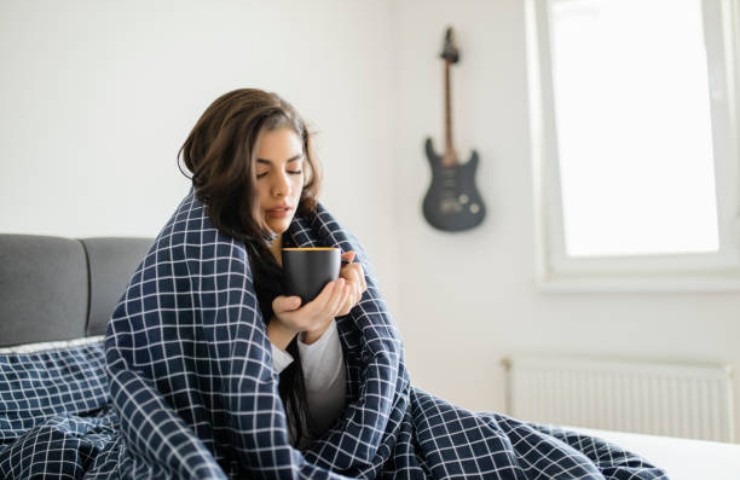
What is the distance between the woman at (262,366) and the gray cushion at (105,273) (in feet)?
1.82

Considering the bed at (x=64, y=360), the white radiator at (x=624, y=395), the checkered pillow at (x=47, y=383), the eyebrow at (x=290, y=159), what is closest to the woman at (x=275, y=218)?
the eyebrow at (x=290, y=159)

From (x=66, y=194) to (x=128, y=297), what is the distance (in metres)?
0.77

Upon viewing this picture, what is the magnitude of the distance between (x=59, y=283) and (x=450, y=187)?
1688mm

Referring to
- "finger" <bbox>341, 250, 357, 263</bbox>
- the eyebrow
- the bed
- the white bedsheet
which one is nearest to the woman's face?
the eyebrow

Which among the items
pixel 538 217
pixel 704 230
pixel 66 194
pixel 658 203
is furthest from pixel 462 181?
pixel 66 194

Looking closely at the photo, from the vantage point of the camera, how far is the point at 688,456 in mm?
1144

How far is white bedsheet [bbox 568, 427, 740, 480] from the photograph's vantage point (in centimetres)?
105

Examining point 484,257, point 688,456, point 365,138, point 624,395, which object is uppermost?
point 365,138

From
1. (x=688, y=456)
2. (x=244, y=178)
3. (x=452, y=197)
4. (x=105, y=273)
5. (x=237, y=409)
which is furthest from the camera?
(x=452, y=197)

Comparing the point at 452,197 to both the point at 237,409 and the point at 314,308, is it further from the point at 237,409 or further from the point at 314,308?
the point at 237,409

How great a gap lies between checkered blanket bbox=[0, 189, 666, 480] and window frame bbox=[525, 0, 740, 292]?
1.42 metres

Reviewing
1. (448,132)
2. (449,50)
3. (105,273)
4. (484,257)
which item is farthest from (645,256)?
(105,273)

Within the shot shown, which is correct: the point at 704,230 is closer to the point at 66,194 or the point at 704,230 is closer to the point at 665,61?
the point at 665,61

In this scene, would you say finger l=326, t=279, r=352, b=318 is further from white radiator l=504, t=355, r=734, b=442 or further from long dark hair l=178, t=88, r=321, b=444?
white radiator l=504, t=355, r=734, b=442
